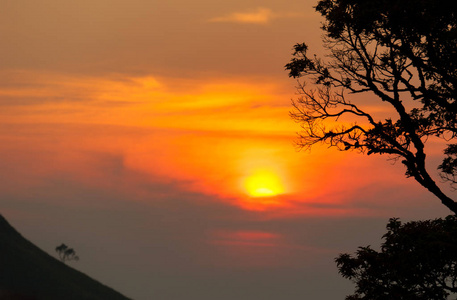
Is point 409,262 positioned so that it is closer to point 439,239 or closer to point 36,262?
point 439,239

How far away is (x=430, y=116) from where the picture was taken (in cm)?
3322

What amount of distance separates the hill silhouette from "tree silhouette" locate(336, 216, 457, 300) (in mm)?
112050

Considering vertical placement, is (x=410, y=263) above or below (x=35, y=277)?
below

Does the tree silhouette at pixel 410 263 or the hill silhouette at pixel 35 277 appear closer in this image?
the tree silhouette at pixel 410 263

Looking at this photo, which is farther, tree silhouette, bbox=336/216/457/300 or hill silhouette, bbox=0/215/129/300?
hill silhouette, bbox=0/215/129/300

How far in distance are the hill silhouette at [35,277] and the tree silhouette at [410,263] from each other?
112050 mm

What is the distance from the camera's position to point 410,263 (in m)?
29.0

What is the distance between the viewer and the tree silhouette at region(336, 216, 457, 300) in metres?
28.1

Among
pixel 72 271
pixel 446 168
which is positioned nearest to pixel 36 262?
pixel 72 271

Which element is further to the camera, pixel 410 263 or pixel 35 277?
pixel 35 277

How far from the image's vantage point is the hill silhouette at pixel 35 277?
141500 millimetres

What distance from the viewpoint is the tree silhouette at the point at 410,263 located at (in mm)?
28078

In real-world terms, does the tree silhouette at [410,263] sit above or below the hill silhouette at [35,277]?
below

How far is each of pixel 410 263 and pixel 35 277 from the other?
441 feet
